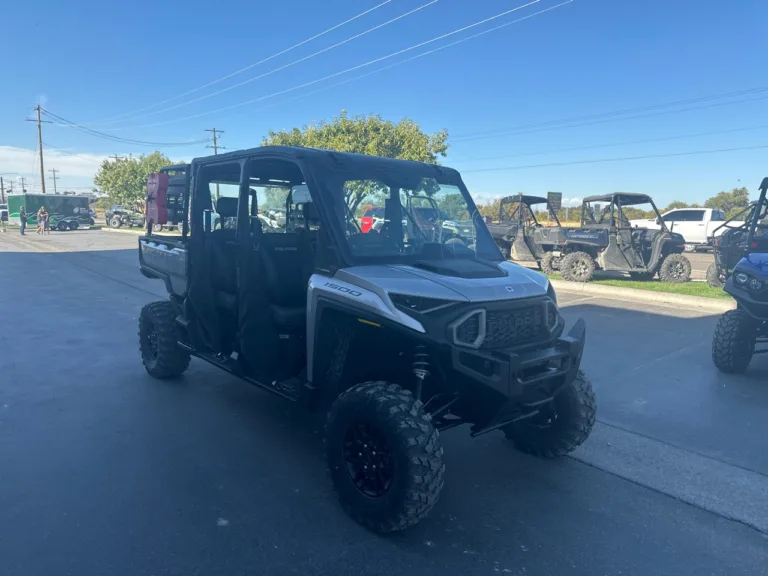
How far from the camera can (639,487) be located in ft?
12.7

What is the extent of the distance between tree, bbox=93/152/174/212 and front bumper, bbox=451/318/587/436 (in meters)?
50.2

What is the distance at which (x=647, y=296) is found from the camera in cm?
1130

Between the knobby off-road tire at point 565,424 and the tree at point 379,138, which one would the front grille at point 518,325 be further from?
the tree at point 379,138

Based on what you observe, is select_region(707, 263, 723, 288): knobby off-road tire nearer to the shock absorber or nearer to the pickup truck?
the shock absorber

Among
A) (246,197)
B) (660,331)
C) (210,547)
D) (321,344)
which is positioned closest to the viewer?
(210,547)

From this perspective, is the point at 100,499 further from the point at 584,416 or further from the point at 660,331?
the point at 660,331

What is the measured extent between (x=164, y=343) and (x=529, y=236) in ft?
37.1

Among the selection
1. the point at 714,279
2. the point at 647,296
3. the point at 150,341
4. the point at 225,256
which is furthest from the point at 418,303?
the point at 714,279

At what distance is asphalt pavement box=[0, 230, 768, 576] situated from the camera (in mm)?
3010

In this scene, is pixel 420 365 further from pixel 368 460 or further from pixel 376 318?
pixel 368 460

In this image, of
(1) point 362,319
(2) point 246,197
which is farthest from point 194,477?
(2) point 246,197

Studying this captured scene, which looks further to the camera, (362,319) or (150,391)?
(150,391)

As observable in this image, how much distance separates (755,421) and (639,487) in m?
1.93

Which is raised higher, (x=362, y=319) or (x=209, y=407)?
(x=362, y=319)
